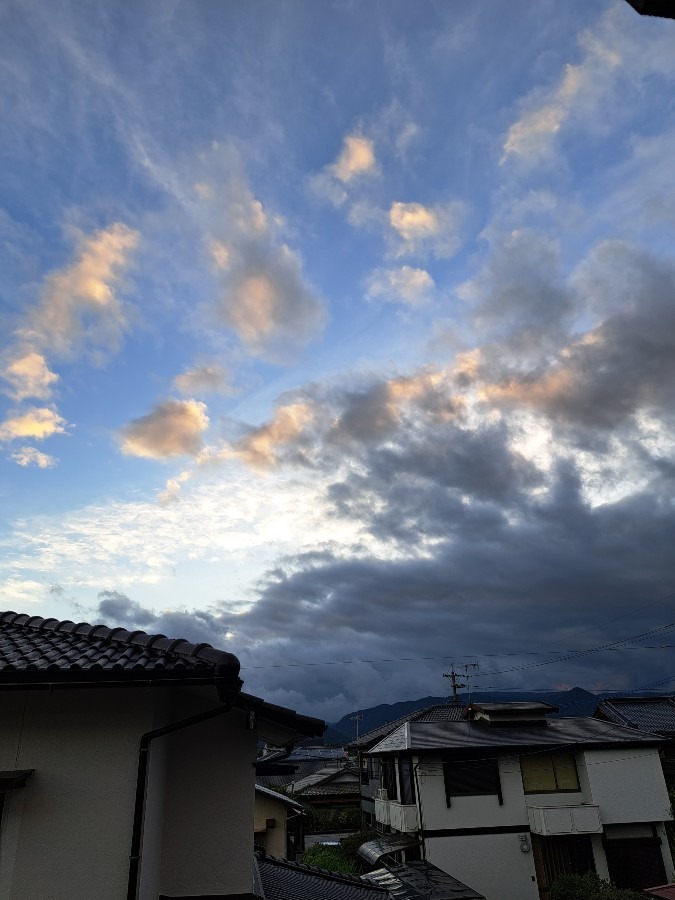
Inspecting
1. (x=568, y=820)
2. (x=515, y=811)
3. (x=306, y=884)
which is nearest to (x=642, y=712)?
(x=568, y=820)

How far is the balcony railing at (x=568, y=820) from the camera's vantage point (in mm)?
23734

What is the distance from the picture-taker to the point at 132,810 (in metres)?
5.90

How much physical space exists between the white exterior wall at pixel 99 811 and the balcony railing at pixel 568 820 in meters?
22.2

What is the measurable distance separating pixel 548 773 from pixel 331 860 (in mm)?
11308

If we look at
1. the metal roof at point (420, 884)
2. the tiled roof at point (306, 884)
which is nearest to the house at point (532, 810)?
the metal roof at point (420, 884)

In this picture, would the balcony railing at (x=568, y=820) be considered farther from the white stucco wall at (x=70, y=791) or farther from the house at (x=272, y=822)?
the white stucco wall at (x=70, y=791)

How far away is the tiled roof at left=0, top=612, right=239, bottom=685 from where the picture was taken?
19.4 ft

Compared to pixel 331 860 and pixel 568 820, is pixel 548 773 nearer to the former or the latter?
pixel 568 820

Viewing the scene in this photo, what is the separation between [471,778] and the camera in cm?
2567

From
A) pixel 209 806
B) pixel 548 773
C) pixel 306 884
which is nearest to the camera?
pixel 209 806

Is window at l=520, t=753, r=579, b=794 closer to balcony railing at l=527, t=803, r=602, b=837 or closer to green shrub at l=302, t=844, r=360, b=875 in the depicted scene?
balcony railing at l=527, t=803, r=602, b=837

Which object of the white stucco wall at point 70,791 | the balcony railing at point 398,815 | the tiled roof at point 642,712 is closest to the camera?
the white stucco wall at point 70,791

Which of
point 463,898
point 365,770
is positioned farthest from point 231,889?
point 365,770

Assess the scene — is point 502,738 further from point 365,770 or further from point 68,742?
point 68,742
